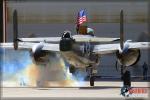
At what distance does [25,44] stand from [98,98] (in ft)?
34.4

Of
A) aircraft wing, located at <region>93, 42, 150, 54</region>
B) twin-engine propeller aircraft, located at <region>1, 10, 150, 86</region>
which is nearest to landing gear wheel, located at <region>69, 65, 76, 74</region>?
twin-engine propeller aircraft, located at <region>1, 10, 150, 86</region>

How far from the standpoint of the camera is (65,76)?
32.6 m

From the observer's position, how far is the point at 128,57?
29.2 meters

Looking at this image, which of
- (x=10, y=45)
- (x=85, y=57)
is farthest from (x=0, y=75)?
(x=85, y=57)

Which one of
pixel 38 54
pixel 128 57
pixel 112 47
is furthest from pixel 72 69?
pixel 128 57

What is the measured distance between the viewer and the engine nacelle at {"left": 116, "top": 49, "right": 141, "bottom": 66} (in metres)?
29.0

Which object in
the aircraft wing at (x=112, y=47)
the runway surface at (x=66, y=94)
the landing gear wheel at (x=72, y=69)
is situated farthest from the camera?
the landing gear wheel at (x=72, y=69)

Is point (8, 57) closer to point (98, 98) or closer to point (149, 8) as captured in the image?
point (149, 8)

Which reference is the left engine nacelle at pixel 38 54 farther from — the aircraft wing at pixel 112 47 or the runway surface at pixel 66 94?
the aircraft wing at pixel 112 47

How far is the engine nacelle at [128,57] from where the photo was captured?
95.1 feet

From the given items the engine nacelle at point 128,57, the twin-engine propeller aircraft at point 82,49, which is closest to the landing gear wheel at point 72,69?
the twin-engine propeller aircraft at point 82,49

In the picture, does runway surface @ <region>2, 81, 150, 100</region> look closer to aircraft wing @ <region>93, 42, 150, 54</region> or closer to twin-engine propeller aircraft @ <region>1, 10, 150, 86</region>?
twin-engine propeller aircraft @ <region>1, 10, 150, 86</region>

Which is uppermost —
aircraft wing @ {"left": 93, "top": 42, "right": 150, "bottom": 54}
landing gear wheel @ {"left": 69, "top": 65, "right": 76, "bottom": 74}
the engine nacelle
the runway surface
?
aircraft wing @ {"left": 93, "top": 42, "right": 150, "bottom": 54}

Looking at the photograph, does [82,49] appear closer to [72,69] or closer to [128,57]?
[72,69]
